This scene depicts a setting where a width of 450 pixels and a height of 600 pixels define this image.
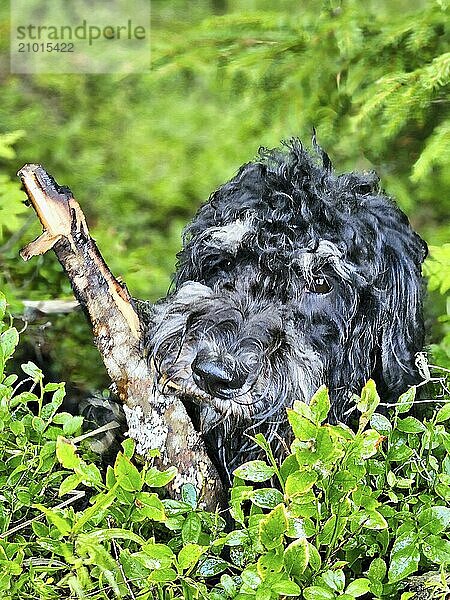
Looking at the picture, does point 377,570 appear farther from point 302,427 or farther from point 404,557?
point 302,427

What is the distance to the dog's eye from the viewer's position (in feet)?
9.15

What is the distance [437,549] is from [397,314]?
114 cm

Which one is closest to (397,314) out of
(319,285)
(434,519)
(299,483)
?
(319,285)

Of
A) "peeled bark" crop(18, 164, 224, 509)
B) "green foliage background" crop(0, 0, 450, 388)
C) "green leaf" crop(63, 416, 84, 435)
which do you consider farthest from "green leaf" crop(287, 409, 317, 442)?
"green foliage background" crop(0, 0, 450, 388)

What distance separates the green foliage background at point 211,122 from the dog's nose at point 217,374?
104cm

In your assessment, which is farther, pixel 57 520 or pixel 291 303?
pixel 291 303

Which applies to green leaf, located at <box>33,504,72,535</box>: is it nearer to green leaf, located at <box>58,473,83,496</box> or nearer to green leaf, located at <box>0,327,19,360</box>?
green leaf, located at <box>58,473,83,496</box>

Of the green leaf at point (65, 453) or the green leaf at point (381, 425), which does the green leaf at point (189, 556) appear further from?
the green leaf at point (381, 425)

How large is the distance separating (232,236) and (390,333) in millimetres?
617

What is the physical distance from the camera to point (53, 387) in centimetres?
219

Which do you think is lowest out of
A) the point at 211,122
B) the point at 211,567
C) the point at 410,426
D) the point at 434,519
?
the point at 211,122

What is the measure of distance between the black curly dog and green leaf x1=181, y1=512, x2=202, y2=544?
23.5 inches

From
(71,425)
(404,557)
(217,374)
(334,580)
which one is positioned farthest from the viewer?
(217,374)

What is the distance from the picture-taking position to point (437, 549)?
1.82 metres
